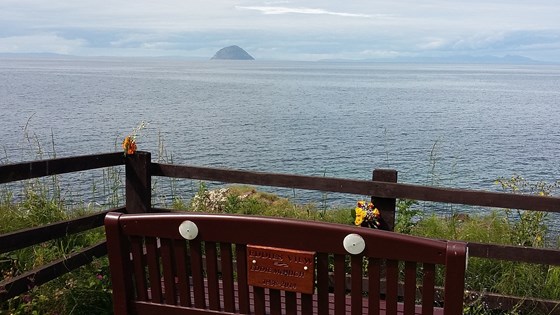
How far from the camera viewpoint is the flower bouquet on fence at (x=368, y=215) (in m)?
4.79

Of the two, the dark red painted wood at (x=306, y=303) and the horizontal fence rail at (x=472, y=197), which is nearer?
the dark red painted wood at (x=306, y=303)

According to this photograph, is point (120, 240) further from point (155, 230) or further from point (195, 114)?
point (195, 114)

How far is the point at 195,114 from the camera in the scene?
138ft

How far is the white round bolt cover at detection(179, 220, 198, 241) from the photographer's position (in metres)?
2.59

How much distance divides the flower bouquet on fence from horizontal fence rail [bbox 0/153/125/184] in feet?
7.69

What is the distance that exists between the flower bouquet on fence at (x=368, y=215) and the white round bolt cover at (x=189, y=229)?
239 cm

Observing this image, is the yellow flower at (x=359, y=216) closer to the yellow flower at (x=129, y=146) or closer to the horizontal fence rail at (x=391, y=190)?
the horizontal fence rail at (x=391, y=190)

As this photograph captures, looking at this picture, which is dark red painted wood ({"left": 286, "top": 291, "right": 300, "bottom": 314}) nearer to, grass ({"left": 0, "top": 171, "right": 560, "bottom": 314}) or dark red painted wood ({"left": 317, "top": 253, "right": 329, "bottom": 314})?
dark red painted wood ({"left": 317, "top": 253, "right": 329, "bottom": 314})

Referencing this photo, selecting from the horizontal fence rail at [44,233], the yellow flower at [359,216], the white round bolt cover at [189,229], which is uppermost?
the white round bolt cover at [189,229]

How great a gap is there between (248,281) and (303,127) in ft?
112

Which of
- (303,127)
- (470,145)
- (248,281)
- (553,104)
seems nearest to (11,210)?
(248,281)

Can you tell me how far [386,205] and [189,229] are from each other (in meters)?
2.63

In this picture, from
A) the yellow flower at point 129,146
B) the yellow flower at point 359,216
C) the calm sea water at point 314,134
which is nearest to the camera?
the yellow flower at point 359,216

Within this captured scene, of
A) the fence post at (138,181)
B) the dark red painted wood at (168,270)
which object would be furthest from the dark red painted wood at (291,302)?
the fence post at (138,181)
